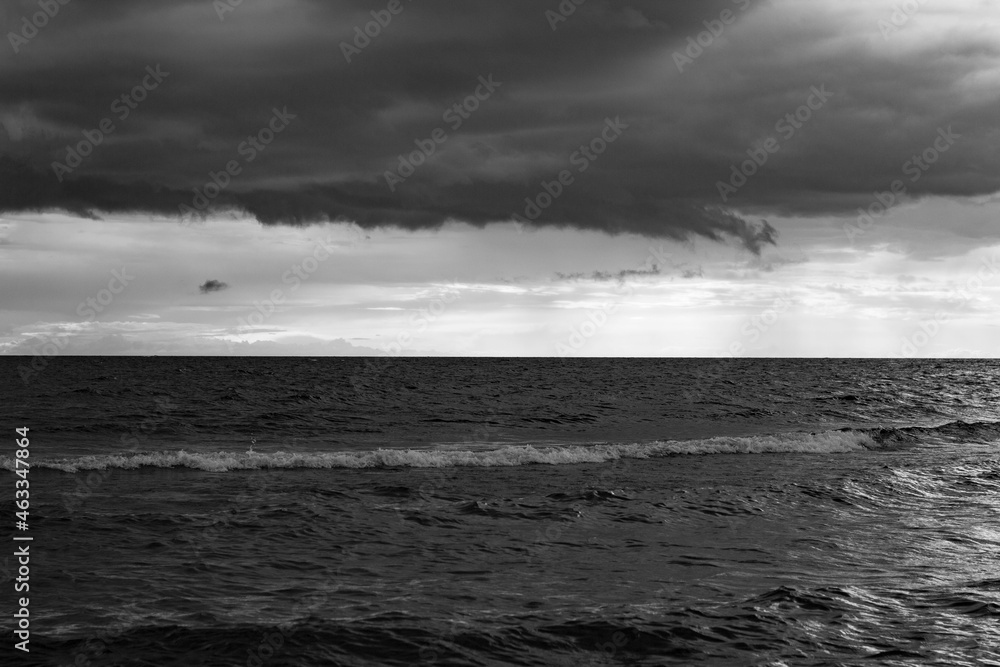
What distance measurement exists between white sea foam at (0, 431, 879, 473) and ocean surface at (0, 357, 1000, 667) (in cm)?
19

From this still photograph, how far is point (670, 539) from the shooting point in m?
18.4

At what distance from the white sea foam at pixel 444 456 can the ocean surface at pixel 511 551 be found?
0.19 m

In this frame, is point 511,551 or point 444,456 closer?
point 511,551

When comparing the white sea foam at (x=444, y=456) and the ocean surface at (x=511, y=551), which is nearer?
the ocean surface at (x=511, y=551)

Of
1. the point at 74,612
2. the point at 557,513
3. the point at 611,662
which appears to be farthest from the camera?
the point at 557,513

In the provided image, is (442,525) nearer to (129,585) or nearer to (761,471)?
(129,585)

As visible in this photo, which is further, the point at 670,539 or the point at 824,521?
the point at 824,521

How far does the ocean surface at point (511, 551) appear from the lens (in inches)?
461

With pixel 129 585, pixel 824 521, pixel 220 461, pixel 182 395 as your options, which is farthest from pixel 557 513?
pixel 182 395

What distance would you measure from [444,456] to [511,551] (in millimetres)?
15503

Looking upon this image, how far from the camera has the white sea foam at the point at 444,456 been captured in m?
30.0

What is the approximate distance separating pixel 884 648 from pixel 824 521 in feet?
30.0

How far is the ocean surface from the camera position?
11711 millimetres

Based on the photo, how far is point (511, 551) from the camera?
17.2 metres
